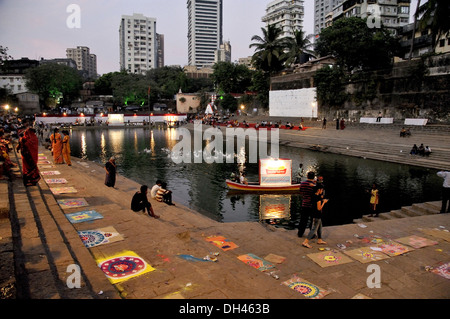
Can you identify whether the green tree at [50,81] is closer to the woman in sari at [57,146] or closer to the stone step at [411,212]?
the woman in sari at [57,146]

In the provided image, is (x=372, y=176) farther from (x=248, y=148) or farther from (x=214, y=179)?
(x=248, y=148)

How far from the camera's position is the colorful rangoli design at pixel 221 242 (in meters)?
7.64

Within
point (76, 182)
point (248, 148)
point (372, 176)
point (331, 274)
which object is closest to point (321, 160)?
point (372, 176)

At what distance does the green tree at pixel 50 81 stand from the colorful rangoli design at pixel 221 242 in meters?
75.8

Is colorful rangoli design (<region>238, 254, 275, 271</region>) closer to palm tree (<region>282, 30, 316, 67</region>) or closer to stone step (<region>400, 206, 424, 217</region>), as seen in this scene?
stone step (<region>400, 206, 424, 217</region>)

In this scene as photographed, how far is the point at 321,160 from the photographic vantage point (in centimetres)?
2633

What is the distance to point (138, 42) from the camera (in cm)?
13000

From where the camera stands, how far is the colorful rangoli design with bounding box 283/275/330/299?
5.24m

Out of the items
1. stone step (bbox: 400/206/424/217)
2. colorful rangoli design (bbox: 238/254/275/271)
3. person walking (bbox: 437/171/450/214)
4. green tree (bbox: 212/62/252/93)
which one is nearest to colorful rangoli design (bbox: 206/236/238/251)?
colorful rangoli design (bbox: 238/254/275/271)

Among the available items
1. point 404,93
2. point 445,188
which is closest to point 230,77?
point 404,93

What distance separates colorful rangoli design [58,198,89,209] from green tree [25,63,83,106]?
70.8 meters

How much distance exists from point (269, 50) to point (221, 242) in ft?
175

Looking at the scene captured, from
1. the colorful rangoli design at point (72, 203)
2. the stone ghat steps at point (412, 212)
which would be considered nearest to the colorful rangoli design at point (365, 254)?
the stone ghat steps at point (412, 212)

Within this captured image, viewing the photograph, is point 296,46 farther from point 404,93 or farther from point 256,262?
point 256,262
